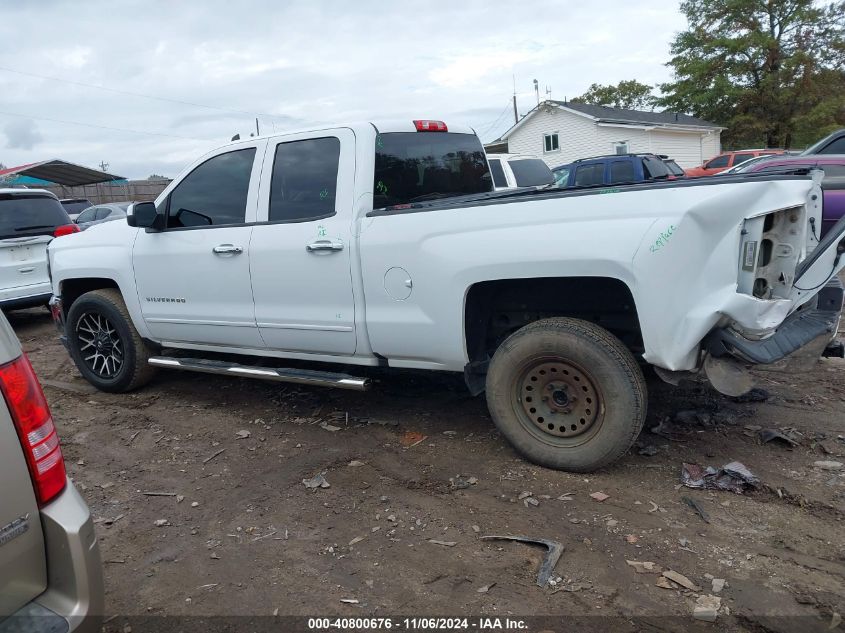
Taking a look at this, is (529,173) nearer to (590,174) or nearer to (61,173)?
(590,174)

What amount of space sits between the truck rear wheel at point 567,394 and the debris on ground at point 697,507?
0.40 metres

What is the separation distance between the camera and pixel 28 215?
8.61 meters

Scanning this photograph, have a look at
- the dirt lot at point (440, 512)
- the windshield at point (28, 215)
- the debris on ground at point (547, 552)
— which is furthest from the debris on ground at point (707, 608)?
the windshield at point (28, 215)

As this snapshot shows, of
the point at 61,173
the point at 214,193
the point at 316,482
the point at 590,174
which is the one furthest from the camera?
the point at 61,173

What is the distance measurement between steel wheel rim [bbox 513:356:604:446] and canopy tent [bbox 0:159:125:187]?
871 inches

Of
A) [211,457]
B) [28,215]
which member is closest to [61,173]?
[28,215]

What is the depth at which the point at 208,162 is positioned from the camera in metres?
4.91

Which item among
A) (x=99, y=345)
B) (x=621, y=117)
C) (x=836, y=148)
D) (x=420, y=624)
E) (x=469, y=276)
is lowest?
(x=420, y=624)

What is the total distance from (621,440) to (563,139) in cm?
3020

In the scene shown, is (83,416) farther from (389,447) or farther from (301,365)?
(389,447)

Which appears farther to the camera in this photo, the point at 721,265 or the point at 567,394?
the point at 567,394

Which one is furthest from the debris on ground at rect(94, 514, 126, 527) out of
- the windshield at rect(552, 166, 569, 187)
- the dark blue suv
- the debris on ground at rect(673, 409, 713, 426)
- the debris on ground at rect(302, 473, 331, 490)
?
the windshield at rect(552, 166, 569, 187)

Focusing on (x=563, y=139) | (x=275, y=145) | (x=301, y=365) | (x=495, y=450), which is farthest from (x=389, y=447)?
(x=563, y=139)

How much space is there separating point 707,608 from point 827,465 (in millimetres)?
1647
